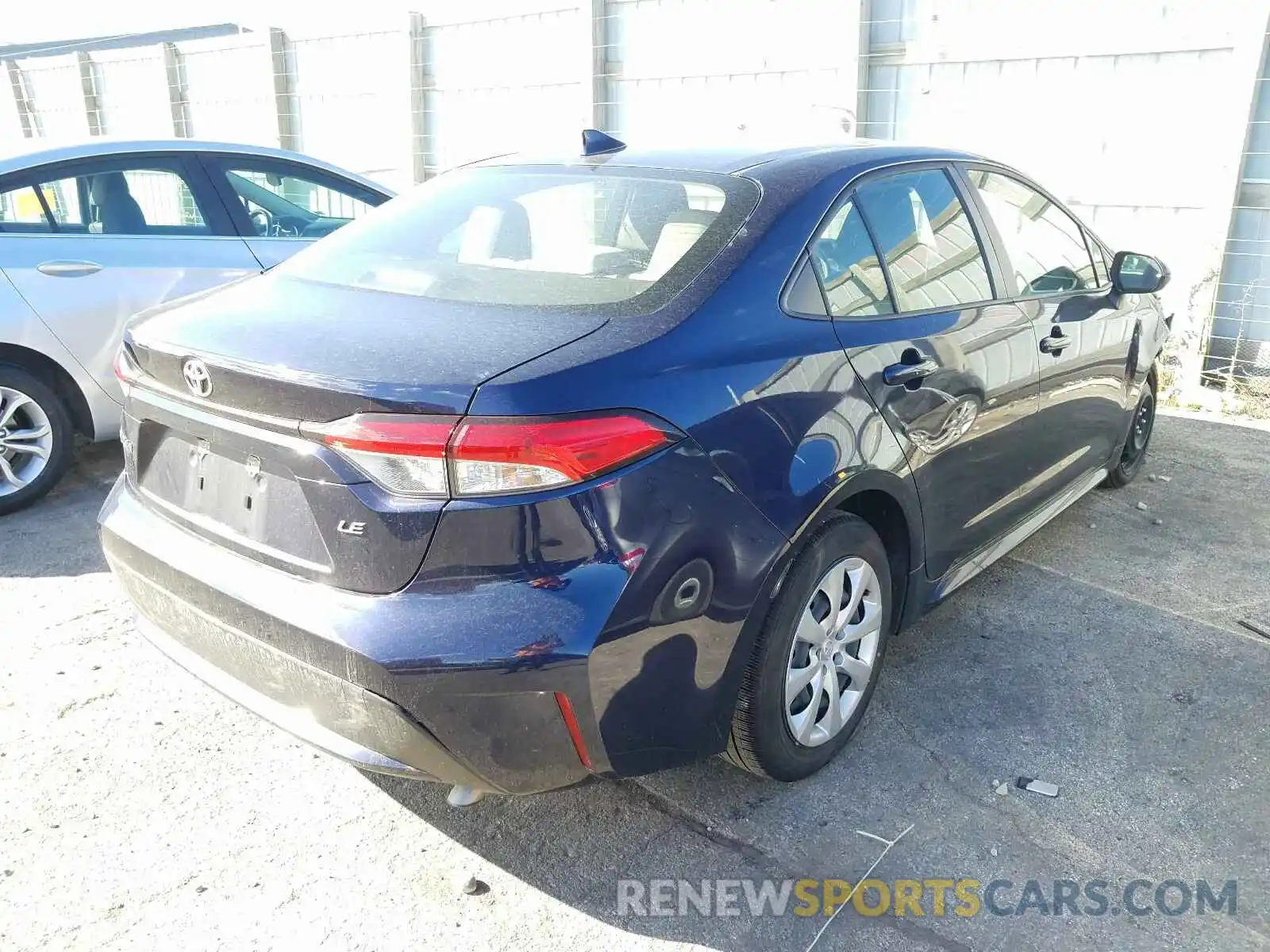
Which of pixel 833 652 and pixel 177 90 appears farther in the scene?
pixel 177 90

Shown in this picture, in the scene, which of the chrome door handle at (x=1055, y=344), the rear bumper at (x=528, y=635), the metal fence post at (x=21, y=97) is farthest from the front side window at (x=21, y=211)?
the metal fence post at (x=21, y=97)

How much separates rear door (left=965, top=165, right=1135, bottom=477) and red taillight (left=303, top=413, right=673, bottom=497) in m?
2.05

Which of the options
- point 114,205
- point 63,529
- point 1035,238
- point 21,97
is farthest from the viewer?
point 21,97

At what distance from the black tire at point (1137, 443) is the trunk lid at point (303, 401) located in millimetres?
3728

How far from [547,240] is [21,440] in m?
3.12

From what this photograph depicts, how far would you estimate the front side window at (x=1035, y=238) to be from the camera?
359 cm

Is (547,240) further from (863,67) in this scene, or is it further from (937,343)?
(863,67)

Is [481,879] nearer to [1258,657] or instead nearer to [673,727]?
[673,727]

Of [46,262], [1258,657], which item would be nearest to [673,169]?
[1258,657]

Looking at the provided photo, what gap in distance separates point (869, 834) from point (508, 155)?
93.7 inches

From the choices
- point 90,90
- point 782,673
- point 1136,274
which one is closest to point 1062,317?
point 1136,274

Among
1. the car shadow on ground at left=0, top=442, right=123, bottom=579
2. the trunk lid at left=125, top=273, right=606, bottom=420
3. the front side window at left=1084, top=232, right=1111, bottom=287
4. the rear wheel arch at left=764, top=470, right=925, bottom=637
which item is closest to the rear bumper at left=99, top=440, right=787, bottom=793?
the rear wheel arch at left=764, top=470, right=925, bottom=637

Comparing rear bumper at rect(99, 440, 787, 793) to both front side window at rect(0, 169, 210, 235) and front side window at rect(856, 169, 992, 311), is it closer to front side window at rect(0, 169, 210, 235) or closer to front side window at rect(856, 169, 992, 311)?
front side window at rect(856, 169, 992, 311)

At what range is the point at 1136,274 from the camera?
4.11 metres
